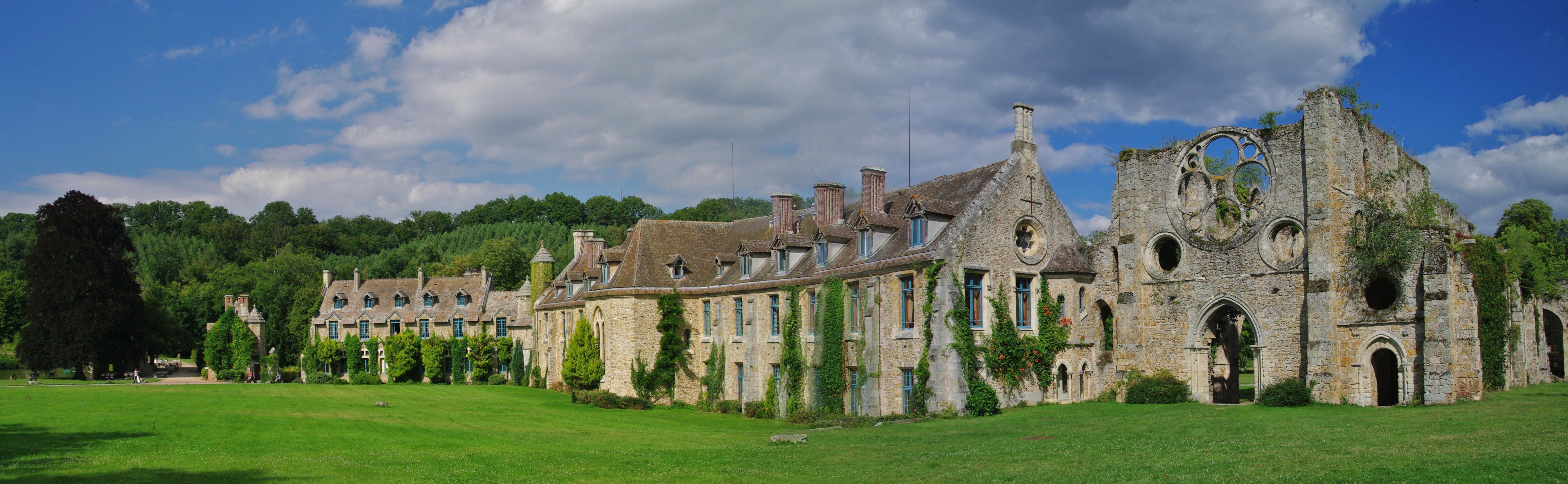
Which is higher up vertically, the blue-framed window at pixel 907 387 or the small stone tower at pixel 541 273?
the small stone tower at pixel 541 273

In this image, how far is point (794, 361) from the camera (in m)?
34.6

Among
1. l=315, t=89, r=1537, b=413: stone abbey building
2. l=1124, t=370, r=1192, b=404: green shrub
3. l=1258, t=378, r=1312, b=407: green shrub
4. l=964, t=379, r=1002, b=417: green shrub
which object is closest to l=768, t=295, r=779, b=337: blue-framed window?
l=315, t=89, r=1537, b=413: stone abbey building

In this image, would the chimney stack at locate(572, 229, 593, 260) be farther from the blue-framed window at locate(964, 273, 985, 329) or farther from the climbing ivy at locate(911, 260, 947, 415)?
the blue-framed window at locate(964, 273, 985, 329)

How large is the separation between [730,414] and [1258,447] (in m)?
22.9

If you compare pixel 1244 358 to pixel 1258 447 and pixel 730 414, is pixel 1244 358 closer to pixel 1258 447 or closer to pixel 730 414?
pixel 730 414

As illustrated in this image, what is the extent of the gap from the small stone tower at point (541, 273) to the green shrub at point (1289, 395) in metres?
42.0

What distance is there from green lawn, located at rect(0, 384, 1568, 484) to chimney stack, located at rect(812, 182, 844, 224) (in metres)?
8.94

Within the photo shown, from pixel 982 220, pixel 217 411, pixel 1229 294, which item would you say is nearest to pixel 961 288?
pixel 982 220

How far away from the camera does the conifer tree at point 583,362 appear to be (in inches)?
1638

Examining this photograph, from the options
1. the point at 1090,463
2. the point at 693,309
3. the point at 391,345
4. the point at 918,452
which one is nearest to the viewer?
the point at 1090,463

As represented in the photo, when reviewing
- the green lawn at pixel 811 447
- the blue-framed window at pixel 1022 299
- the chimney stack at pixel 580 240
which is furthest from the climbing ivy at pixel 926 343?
the chimney stack at pixel 580 240

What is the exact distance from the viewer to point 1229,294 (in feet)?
94.7

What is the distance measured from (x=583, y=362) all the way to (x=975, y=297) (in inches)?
773

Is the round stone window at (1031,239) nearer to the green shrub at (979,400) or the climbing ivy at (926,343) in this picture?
the climbing ivy at (926,343)
